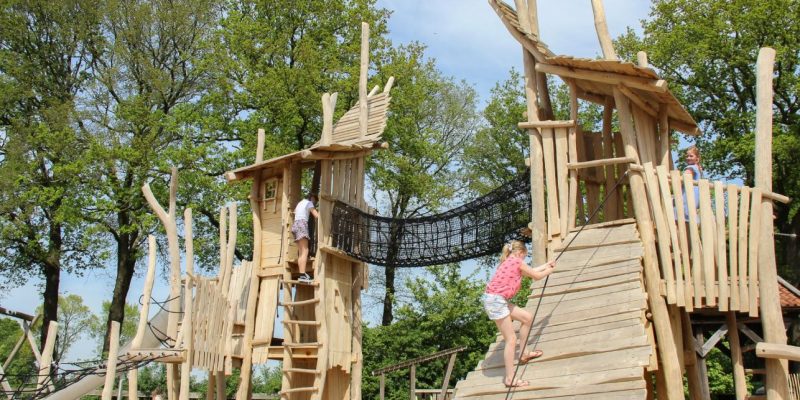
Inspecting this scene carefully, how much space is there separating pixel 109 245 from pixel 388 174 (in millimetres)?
8937

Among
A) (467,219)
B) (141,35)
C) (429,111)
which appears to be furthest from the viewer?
(429,111)

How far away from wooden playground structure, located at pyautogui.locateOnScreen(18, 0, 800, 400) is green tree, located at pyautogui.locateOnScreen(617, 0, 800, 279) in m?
9.28

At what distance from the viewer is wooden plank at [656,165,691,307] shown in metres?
9.17

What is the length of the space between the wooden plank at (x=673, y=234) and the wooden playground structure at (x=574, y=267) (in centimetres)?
2

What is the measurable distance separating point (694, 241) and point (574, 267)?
1.35m

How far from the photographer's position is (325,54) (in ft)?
86.0

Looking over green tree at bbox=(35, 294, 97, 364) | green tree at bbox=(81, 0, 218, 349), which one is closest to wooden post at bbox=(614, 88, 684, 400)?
green tree at bbox=(81, 0, 218, 349)

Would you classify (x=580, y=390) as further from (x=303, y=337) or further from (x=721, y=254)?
(x=303, y=337)

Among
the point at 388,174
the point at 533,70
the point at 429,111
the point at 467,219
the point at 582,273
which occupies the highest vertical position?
the point at 429,111

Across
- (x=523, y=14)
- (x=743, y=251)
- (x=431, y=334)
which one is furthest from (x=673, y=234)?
(x=431, y=334)

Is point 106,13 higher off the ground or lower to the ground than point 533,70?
higher

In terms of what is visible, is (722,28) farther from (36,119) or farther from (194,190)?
(36,119)

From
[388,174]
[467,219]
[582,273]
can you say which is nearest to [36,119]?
[388,174]

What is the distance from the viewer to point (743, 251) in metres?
9.30
